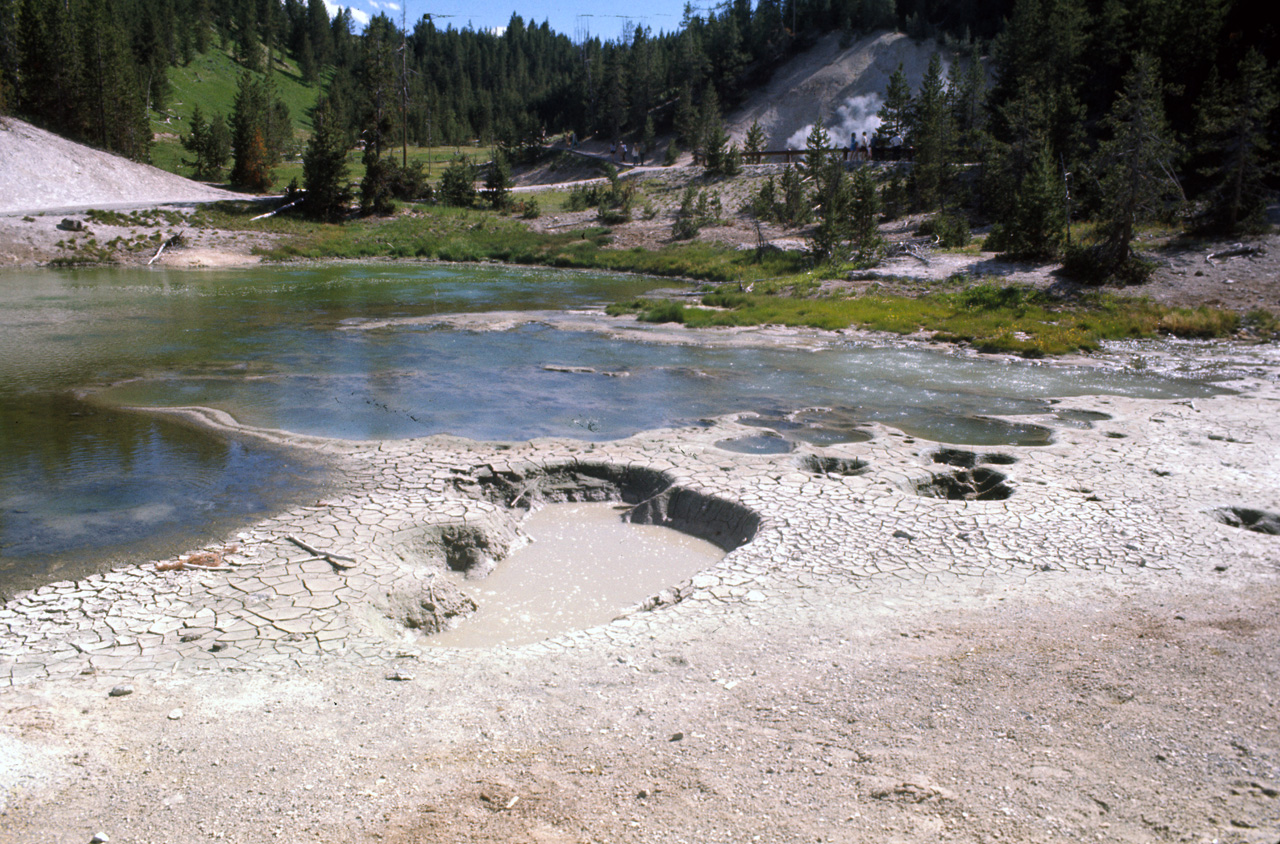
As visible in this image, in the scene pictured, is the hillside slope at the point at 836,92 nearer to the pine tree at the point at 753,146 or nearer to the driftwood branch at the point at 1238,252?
the pine tree at the point at 753,146

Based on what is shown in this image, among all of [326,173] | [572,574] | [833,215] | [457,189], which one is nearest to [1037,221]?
[833,215]

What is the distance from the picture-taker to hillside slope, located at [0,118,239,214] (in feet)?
141

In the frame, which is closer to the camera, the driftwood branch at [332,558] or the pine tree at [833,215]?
the driftwood branch at [332,558]

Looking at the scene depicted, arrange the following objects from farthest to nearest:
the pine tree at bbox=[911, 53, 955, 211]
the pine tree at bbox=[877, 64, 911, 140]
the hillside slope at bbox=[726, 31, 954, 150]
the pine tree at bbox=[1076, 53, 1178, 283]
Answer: the hillside slope at bbox=[726, 31, 954, 150]
the pine tree at bbox=[877, 64, 911, 140]
the pine tree at bbox=[911, 53, 955, 211]
the pine tree at bbox=[1076, 53, 1178, 283]

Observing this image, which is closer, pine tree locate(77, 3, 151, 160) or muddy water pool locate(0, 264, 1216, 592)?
muddy water pool locate(0, 264, 1216, 592)

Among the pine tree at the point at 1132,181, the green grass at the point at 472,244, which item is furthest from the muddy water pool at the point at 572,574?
the green grass at the point at 472,244

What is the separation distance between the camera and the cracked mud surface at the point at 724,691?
4340 mm

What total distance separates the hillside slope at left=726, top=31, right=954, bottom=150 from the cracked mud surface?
232ft

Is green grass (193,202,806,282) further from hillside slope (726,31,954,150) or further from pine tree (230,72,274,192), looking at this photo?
hillside slope (726,31,954,150)

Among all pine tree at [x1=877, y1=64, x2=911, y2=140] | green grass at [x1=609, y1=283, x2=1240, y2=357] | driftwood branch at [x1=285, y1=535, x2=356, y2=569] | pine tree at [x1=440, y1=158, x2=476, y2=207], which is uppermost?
pine tree at [x1=877, y1=64, x2=911, y2=140]

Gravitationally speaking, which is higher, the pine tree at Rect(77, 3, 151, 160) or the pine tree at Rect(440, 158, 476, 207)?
the pine tree at Rect(77, 3, 151, 160)

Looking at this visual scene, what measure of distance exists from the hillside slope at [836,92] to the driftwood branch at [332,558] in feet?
236

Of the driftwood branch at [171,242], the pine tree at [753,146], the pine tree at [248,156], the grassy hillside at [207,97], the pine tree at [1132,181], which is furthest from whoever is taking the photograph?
the grassy hillside at [207,97]

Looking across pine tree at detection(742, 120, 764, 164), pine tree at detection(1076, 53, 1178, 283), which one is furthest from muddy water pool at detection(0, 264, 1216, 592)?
pine tree at detection(742, 120, 764, 164)
